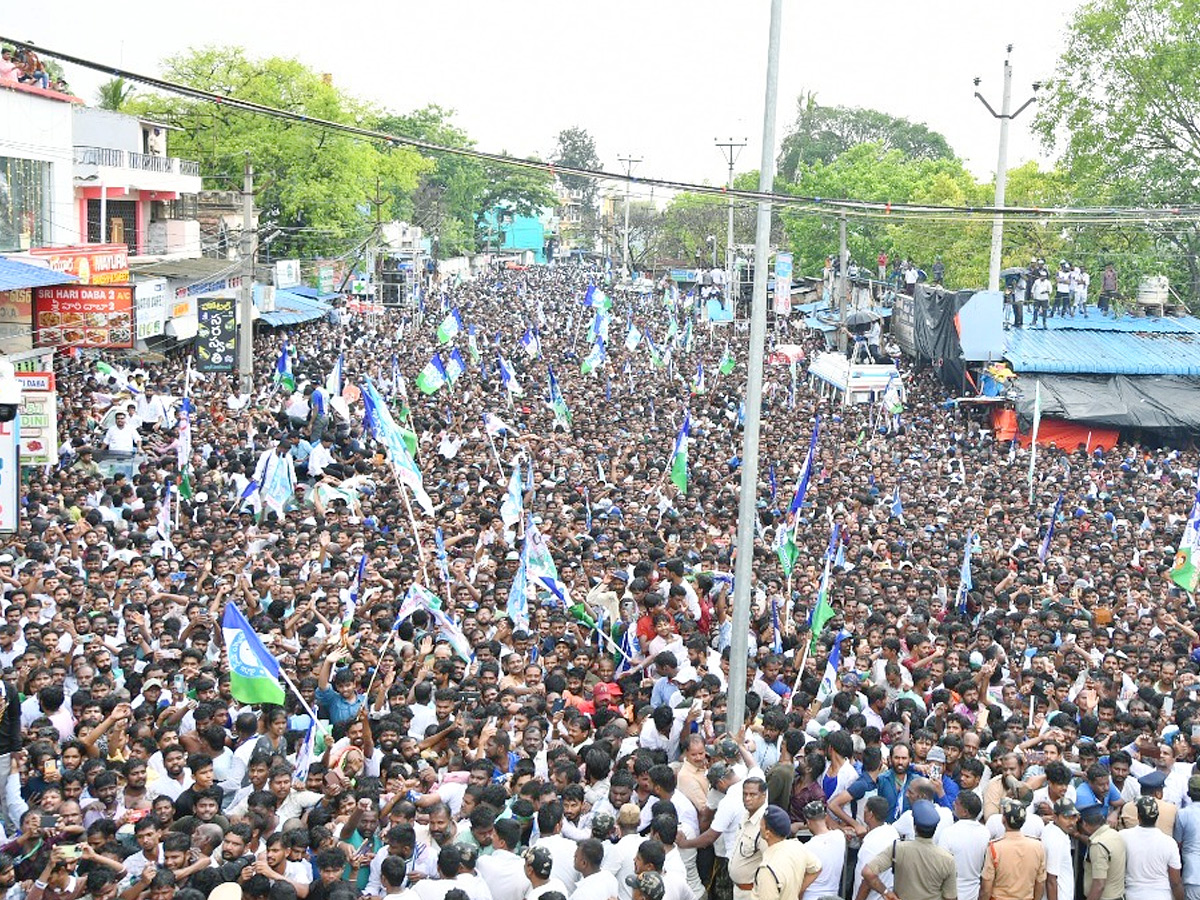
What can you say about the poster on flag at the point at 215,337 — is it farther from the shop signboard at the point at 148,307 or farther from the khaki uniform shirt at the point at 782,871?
the khaki uniform shirt at the point at 782,871

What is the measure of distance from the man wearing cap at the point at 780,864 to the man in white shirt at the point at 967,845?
0.81 m

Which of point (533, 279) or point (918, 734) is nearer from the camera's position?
point (918, 734)

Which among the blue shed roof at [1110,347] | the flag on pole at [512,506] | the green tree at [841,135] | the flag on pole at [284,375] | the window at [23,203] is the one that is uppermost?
the green tree at [841,135]

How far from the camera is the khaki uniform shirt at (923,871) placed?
24.1ft

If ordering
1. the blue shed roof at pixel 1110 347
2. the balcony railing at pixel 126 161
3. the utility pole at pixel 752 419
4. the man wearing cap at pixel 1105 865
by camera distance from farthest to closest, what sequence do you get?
the balcony railing at pixel 126 161, the blue shed roof at pixel 1110 347, the utility pole at pixel 752 419, the man wearing cap at pixel 1105 865

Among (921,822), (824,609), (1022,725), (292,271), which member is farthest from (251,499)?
(292,271)

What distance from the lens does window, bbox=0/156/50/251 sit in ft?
86.5

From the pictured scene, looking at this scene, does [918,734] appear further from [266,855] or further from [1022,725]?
[266,855]

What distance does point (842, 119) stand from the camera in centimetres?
9481

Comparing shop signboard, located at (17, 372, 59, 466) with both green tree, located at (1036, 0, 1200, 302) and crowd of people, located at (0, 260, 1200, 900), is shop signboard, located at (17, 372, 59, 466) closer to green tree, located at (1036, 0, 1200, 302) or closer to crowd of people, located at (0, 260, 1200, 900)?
crowd of people, located at (0, 260, 1200, 900)

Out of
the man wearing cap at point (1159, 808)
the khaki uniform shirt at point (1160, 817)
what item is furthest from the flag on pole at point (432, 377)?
the khaki uniform shirt at point (1160, 817)

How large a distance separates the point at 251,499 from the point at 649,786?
10.7 m

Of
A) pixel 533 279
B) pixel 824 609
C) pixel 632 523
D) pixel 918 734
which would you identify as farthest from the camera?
pixel 533 279

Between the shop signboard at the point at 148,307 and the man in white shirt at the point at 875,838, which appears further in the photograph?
the shop signboard at the point at 148,307
